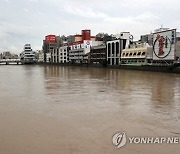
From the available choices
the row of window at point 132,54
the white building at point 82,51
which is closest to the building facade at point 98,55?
the white building at point 82,51

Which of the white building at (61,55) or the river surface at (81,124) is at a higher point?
the white building at (61,55)

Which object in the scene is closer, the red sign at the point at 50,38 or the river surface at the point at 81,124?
the river surface at the point at 81,124

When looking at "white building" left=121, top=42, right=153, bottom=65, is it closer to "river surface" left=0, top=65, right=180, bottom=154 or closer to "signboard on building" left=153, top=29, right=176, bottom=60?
"signboard on building" left=153, top=29, right=176, bottom=60

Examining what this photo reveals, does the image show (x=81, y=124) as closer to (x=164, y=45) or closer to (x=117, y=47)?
(x=164, y=45)

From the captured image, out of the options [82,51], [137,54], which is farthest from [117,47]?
[82,51]

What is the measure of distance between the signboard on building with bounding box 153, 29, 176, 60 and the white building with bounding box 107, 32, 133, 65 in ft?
48.6

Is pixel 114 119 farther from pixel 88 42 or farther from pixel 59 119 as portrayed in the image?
pixel 88 42

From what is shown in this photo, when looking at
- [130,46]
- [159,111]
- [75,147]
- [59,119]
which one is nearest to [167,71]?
[130,46]

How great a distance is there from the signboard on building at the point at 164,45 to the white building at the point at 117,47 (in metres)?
14.8

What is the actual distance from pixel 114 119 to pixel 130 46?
162ft

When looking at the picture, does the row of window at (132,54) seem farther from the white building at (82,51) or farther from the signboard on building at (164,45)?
the white building at (82,51)

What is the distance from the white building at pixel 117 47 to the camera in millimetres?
57500

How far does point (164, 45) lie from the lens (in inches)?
1590

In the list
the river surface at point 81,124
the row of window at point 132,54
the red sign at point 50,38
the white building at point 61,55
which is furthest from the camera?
the red sign at point 50,38
